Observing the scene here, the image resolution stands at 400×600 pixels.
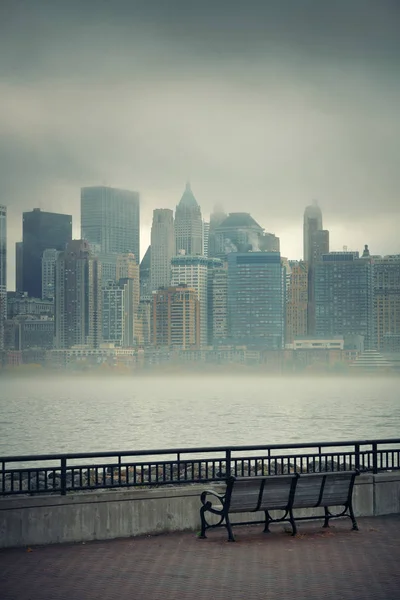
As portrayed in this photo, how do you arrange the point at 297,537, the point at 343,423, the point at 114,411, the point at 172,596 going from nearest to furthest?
the point at 172,596 < the point at 297,537 < the point at 343,423 < the point at 114,411

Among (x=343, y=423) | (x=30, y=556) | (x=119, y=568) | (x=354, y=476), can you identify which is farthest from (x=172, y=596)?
(x=343, y=423)

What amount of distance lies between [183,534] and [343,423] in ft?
331

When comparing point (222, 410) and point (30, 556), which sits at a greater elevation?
Answer: point (30, 556)

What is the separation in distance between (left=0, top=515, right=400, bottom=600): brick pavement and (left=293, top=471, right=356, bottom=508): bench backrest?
0.43 m

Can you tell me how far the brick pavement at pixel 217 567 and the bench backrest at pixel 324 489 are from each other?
0.43 meters

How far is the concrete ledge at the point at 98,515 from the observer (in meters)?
12.4

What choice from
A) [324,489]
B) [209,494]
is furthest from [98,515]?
[324,489]

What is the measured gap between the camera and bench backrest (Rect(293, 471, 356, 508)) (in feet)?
43.1

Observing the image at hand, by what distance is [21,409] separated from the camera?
157250mm

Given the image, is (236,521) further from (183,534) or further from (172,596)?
(172,596)

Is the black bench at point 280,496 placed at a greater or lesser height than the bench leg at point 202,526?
greater

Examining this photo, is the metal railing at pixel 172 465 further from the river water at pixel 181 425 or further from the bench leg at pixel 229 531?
the river water at pixel 181 425

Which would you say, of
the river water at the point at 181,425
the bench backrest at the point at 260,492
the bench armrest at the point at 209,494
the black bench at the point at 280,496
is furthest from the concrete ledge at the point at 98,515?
the river water at the point at 181,425

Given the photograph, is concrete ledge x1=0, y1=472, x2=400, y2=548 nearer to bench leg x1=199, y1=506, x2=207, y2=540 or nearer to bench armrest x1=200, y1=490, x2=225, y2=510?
bench armrest x1=200, y1=490, x2=225, y2=510
